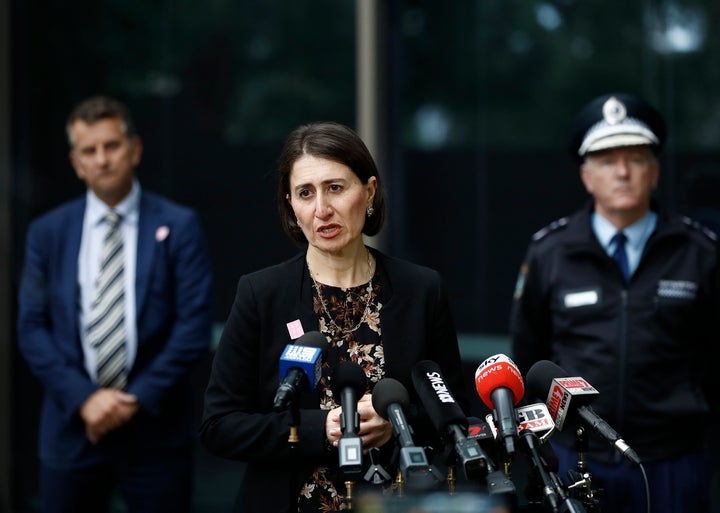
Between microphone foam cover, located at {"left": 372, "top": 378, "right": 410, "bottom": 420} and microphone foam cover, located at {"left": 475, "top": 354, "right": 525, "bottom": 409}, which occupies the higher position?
microphone foam cover, located at {"left": 475, "top": 354, "right": 525, "bottom": 409}

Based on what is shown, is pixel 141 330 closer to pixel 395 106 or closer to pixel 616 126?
pixel 616 126

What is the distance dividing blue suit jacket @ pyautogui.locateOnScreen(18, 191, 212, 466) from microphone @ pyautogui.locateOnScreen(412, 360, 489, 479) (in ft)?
6.71

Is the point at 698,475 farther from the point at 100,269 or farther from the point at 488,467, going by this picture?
the point at 100,269

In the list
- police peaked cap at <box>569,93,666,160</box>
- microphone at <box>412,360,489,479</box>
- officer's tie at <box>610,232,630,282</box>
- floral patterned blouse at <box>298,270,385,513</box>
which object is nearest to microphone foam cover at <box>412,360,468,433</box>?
microphone at <box>412,360,489,479</box>

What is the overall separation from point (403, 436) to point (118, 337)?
256 centimetres

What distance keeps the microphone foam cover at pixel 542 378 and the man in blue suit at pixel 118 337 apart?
2129 millimetres

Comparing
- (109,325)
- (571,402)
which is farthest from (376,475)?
(109,325)

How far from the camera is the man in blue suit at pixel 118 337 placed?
484 cm

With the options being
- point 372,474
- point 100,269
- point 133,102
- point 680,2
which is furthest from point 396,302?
point 133,102

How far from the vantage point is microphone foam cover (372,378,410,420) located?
109 inches

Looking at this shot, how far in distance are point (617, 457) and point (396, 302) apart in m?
1.40

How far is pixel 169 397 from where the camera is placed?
4.92 metres

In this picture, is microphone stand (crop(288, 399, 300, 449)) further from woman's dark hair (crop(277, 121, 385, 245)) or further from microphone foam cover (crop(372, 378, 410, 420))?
woman's dark hair (crop(277, 121, 385, 245))

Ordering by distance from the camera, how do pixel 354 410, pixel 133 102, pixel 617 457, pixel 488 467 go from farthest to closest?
pixel 133 102
pixel 617 457
pixel 354 410
pixel 488 467
